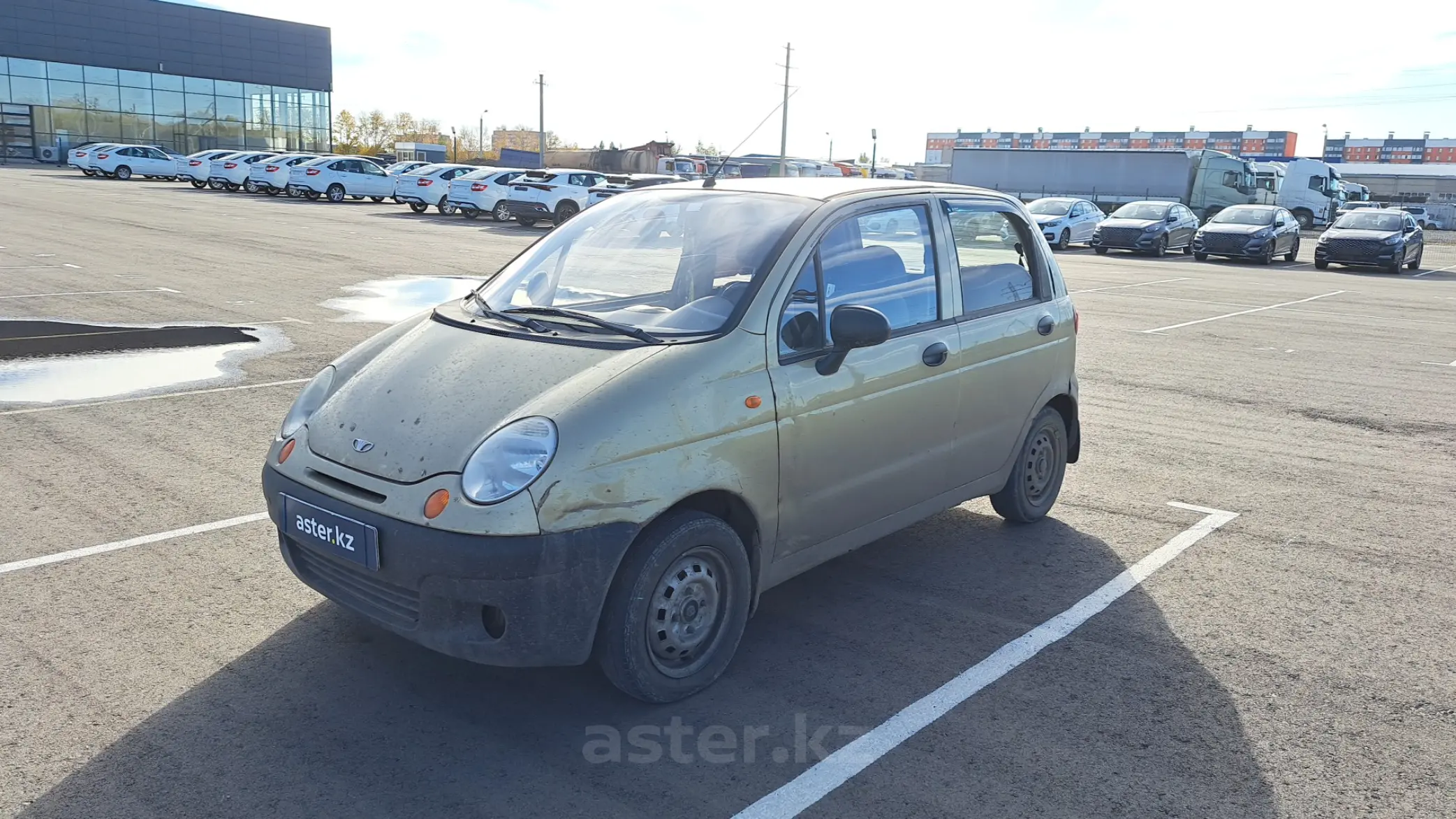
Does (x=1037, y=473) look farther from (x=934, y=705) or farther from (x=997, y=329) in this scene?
(x=934, y=705)

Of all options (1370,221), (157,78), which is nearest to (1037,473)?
(1370,221)

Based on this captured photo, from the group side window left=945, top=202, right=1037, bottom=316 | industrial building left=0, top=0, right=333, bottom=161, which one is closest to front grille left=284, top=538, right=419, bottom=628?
side window left=945, top=202, right=1037, bottom=316

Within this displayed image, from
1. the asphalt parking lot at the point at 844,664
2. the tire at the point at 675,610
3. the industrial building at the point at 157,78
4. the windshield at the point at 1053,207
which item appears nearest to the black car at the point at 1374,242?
the windshield at the point at 1053,207

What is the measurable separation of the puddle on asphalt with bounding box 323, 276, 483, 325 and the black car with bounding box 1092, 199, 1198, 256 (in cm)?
1941

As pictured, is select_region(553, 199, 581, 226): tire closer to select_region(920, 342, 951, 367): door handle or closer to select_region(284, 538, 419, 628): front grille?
select_region(920, 342, 951, 367): door handle

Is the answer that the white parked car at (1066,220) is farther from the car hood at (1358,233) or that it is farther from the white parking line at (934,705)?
the white parking line at (934,705)

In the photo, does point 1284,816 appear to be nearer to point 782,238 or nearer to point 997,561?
point 997,561

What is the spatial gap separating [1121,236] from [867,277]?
27315mm

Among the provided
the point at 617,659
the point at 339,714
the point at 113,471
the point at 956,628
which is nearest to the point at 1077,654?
the point at 956,628

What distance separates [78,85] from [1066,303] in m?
77.8

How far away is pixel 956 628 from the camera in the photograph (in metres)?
4.64

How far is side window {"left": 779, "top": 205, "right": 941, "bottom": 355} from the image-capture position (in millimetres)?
4270

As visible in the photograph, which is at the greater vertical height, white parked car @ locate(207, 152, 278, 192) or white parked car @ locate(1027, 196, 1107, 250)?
white parked car @ locate(207, 152, 278, 192)

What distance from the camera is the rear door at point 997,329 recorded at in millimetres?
5129
